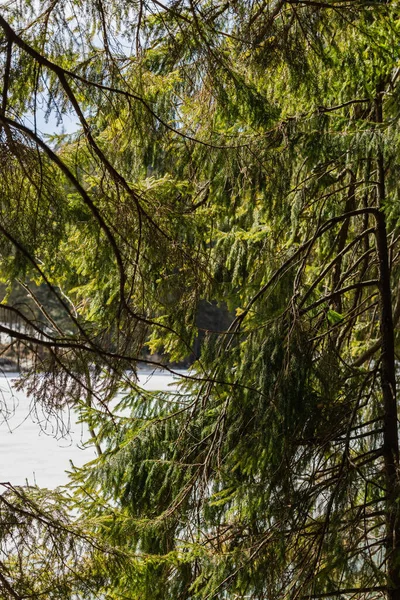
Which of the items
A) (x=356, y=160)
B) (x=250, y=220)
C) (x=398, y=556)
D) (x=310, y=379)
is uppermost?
(x=250, y=220)

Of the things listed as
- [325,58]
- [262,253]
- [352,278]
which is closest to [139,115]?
[325,58]

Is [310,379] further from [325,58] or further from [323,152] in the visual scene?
[325,58]

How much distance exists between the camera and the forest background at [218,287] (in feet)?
8.26

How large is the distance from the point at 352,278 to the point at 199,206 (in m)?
0.94

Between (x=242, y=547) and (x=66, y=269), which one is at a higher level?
(x=66, y=269)

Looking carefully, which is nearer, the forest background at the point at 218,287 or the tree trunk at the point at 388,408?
the forest background at the point at 218,287

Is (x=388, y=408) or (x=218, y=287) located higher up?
(x=218, y=287)

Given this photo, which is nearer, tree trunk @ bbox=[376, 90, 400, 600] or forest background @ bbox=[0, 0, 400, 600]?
forest background @ bbox=[0, 0, 400, 600]

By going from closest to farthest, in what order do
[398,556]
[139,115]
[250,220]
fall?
[139,115] < [398,556] < [250,220]

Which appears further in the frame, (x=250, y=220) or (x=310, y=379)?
(x=250, y=220)

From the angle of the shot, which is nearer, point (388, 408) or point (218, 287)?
point (388, 408)

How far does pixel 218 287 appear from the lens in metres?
3.93

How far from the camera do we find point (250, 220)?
4453 mm

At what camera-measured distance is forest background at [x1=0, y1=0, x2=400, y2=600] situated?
2.52 meters
